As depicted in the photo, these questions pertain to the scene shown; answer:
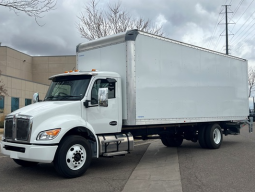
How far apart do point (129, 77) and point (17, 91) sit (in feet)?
91.6

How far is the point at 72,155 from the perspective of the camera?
7031 mm

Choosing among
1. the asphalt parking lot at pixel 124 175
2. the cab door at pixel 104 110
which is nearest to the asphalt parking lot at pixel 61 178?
the asphalt parking lot at pixel 124 175

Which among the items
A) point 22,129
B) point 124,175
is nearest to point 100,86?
point 22,129

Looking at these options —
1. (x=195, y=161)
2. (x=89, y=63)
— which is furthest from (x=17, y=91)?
(x=195, y=161)

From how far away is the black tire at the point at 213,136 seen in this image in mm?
11492

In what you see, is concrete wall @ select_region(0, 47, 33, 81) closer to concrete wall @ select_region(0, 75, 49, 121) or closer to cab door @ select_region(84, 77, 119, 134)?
concrete wall @ select_region(0, 75, 49, 121)

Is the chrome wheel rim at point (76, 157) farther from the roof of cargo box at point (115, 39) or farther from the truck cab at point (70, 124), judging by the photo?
the roof of cargo box at point (115, 39)

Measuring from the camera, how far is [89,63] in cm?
957

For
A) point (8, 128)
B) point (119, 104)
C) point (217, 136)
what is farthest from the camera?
point (217, 136)

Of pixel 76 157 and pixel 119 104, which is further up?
pixel 119 104

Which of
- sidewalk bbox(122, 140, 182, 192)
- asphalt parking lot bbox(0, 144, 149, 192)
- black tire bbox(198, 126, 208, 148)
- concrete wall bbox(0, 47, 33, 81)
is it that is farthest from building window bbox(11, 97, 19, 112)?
black tire bbox(198, 126, 208, 148)

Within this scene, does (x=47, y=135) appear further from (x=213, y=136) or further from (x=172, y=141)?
(x=213, y=136)

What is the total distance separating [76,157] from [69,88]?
1.96m

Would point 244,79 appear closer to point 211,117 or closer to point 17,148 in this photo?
point 211,117
